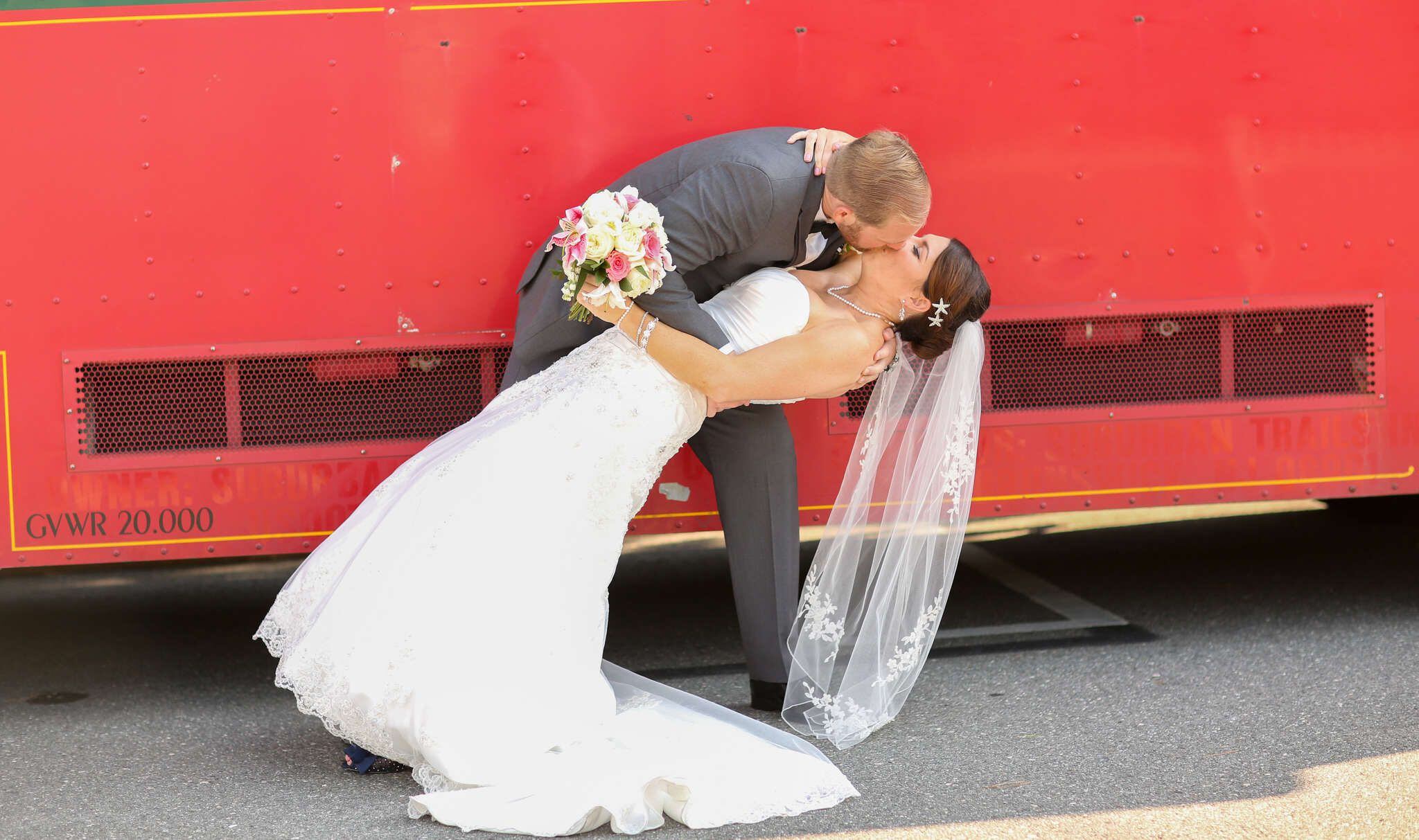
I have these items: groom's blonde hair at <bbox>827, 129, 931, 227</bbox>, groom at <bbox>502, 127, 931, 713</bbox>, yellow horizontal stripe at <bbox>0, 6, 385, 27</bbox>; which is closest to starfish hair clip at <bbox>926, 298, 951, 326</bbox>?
groom at <bbox>502, 127, 931, 713</bbox>

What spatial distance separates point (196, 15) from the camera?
3.06 m

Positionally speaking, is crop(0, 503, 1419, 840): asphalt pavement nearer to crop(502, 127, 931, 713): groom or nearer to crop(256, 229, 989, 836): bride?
crop(256, 229, 989, 836): bride

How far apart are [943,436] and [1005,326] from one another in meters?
0.46

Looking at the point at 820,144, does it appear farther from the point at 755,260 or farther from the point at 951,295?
the point at 951,295

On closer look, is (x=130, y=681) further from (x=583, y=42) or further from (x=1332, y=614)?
(x=1332, y=614)

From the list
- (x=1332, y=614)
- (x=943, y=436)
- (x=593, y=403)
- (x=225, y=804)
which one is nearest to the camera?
(x=225, y=804)

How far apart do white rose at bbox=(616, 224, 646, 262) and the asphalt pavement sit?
1.16 m

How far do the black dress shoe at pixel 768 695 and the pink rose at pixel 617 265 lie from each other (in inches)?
44.5

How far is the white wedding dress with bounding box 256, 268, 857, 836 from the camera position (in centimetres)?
249

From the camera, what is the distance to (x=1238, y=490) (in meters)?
3.40

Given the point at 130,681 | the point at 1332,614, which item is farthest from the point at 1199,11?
the point at 130,681

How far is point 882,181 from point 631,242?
1.82ft

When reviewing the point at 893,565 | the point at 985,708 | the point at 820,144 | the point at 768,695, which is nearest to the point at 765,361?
the point at 820,144

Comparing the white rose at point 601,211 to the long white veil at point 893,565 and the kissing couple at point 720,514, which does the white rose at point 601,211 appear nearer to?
the kissing couple at point 720,514
